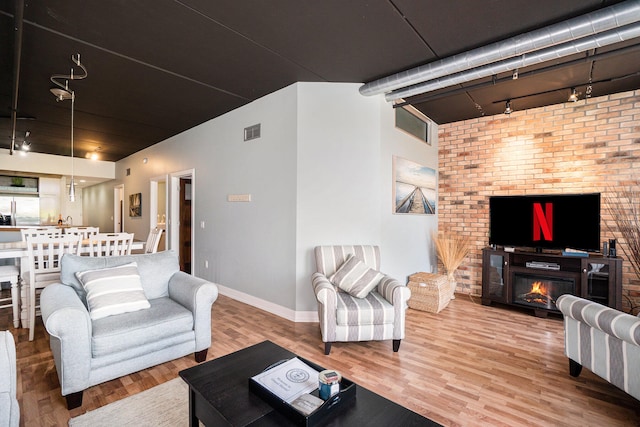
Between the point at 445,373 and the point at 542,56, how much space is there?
282cm

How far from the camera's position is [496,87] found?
3.71m

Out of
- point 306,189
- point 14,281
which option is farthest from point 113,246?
point 306,189

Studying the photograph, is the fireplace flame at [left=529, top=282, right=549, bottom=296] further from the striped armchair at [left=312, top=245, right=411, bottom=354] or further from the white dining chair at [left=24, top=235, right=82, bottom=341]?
the white dining chair at [left=24, top=235, right=82, bottom=341]

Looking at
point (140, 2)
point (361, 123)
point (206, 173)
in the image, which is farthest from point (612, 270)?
point (206, 173)

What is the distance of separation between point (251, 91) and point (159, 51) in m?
1.19

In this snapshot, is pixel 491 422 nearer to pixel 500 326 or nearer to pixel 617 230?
pixel 500 326

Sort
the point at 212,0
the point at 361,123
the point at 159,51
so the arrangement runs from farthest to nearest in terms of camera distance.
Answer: the point at 361,123
the point at 159,51
the point at 212,0

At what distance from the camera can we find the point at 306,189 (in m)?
3.69

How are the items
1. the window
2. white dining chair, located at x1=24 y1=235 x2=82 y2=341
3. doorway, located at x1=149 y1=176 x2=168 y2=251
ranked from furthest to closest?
doorway, located at x1=149 y1=176 x2=168 y2=251, the window, white dining chair, located at x1=24 y1=235 x2=82 y2=341

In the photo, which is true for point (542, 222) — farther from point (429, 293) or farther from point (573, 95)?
point (429, 293)

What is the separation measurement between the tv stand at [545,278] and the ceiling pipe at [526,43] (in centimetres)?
255

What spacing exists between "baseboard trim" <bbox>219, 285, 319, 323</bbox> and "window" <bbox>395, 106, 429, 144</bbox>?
2714 mm

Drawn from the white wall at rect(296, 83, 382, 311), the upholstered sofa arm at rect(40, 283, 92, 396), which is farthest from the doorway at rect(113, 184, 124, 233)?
the upholstered sofa arm at rect(40, 283, 92, 396)

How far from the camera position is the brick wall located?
3824mm
